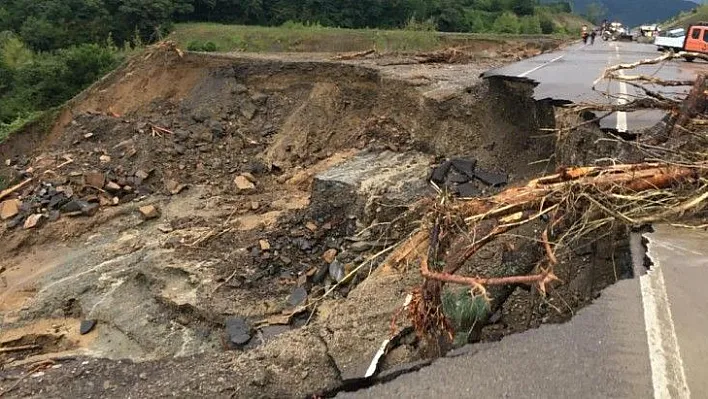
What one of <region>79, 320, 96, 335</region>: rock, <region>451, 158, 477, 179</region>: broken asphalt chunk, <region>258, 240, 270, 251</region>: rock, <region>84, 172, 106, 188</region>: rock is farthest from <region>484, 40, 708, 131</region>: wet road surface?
<region>84, 172, 106, 188</region>: rock

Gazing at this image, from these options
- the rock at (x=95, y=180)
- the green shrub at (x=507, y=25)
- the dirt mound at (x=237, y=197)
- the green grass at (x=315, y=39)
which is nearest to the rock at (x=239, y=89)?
the dirt mound at (x=237, y=197)

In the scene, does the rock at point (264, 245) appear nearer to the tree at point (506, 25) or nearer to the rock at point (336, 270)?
the rock at point (336, 270)

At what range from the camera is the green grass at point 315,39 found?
91.7 ft

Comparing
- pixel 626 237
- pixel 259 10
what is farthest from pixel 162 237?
pixel 259 10

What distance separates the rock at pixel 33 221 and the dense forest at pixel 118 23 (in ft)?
36.5

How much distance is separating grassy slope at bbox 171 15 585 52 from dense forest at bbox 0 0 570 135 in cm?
355

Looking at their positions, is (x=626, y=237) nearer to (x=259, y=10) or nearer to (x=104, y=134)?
(x=104, y=134)

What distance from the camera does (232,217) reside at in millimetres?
10883

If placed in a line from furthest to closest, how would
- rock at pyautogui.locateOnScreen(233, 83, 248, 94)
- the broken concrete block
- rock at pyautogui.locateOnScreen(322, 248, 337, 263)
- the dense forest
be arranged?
the dense forest, rock at pyautogui.locateOnScreen(233, 83, 248, 94), the broken concrete block, rock at pyautogui.locateOnScreen(322, 248, 337, 263)

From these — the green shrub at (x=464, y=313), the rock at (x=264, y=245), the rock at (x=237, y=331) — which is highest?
the green shrub at (x=464, y=313)

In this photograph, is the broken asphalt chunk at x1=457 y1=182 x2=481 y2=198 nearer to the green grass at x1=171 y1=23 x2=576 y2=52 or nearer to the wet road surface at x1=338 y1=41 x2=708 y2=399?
the wet road surface at x1=338 y1=41 x2=708 y2=399

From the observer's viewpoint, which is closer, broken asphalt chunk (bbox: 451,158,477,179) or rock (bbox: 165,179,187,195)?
broken asphalt chunk (bbox: 451,158,477,179)

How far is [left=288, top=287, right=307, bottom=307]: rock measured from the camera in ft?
26.0

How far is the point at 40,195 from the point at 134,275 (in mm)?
4206
